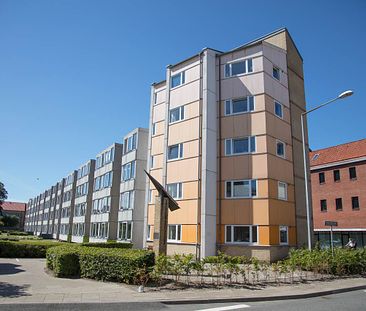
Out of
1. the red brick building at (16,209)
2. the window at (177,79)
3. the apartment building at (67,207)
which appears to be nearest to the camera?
the window at (177,79)

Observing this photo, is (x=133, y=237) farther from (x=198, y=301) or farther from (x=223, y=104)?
(x=198, y=301)

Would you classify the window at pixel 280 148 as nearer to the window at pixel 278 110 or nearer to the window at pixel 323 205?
the window at pixel 278 110

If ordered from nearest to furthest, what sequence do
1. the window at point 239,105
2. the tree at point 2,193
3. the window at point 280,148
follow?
the window at point 280,148, the window at point 239,105, the tree at point 2,193

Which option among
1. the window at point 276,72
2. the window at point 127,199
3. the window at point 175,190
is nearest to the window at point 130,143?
the window at point 127,199

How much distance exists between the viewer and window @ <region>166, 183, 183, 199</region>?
81.0 ft

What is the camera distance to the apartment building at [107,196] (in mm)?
38219

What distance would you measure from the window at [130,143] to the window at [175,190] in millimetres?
10277

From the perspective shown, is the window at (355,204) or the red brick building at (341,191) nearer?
the red brick building at (341,191)

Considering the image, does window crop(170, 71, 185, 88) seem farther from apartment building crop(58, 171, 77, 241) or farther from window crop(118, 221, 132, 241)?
apartment building crop(58, 171, 77, 241)

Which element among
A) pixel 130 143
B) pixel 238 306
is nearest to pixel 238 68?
pixel 130 143

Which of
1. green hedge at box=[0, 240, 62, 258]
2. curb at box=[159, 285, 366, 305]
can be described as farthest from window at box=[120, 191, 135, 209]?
curb at box=[159, 285, 366, 305]

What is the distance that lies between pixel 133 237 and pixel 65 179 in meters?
42.4

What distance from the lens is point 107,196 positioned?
3991cm

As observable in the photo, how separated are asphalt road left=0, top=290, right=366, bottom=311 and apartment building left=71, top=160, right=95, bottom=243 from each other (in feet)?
122
